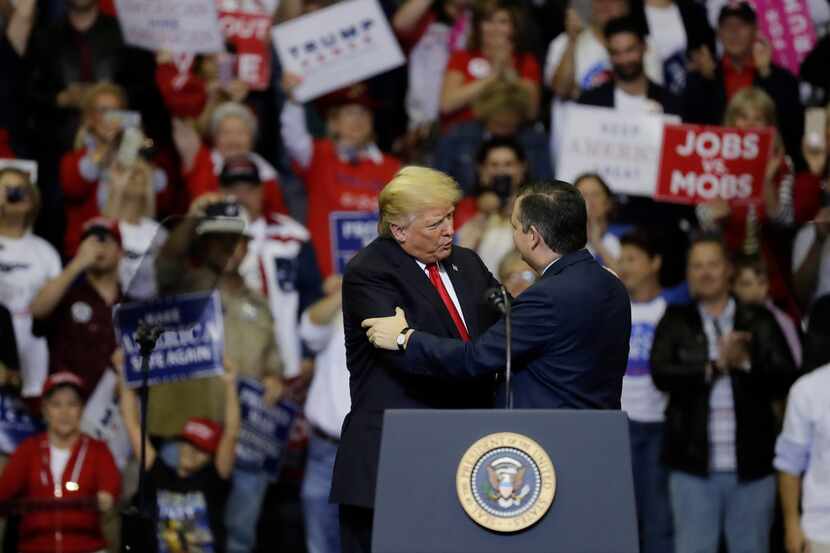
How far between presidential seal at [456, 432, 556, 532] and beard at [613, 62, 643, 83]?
4.93m

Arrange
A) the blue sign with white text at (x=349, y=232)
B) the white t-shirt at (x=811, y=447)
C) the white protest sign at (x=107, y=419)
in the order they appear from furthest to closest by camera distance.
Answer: the blue sign with white text at (x=349, y=232), the white protest sign at (x=107, y=419), the white t-shirt at (x=811, y=447)

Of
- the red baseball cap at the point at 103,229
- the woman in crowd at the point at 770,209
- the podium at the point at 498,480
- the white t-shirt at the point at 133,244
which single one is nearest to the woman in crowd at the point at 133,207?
the white t-shirt at the point at 133,244

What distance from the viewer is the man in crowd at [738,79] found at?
9109 mm

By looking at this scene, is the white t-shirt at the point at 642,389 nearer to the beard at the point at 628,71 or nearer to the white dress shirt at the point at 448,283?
the beard at the point at 628,71

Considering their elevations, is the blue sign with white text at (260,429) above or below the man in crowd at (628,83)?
below

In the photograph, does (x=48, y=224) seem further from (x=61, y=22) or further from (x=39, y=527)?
(x=39, y=527)

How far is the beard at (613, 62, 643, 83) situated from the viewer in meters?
8.77

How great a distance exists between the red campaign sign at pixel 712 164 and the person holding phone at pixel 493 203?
751 mm

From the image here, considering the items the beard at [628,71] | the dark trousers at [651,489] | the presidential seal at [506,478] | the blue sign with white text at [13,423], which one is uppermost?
the beard at [628,71]

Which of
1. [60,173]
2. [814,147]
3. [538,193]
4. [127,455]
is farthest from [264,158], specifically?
[538,193]

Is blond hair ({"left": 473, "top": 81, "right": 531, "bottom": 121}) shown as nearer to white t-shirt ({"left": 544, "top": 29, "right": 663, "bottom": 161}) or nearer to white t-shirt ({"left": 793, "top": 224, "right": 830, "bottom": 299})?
white t-shirt ({"left": 544, "top": 29, "right": 663, "bottom": 161})

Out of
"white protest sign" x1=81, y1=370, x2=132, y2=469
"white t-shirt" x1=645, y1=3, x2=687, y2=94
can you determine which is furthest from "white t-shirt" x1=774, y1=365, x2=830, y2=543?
"white t-shirt" x1=645, y1=3, x2=687, y2=94

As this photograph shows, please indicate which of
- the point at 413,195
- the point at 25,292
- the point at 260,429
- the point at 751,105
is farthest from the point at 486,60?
the point at 413,195

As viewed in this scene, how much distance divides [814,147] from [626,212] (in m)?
1.06
